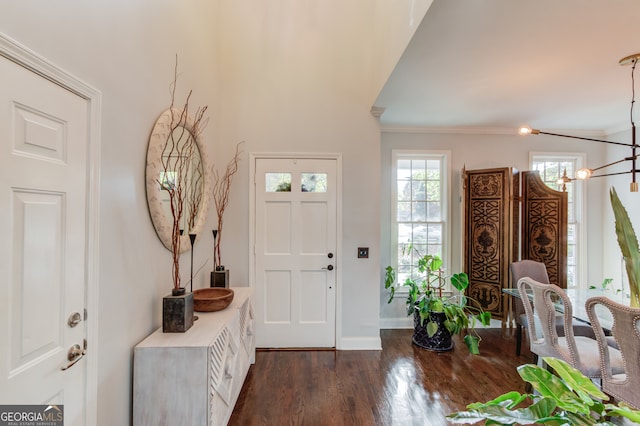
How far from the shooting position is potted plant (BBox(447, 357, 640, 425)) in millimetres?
632

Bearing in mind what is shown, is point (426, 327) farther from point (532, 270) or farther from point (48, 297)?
point (48, 297)

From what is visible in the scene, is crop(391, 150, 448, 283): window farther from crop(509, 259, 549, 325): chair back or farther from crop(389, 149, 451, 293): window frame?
crop(509, 259, 549, 325): chair back

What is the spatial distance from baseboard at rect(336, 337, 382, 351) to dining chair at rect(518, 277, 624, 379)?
1.45 m

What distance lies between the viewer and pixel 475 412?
70cm

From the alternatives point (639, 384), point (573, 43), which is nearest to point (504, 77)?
point (573, 43)

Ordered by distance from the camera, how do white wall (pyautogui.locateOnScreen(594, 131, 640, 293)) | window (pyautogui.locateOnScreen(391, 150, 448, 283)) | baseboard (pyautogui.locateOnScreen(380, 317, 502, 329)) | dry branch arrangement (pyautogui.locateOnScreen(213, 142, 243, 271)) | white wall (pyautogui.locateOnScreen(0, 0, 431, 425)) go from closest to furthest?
white wall (pyautogui.locateOnScreen(0, 0, 431, 425)) → dry branch arrangement (pyautogui.locateOnScreen(213, 142, 243, 271)) → white wall (pyautogui.locateOnScreen(594, 131, 640, 293)) → baseboard (pyautogui.locateOnScreen(380, 317, 502, 329)) → window (pyautogui.locateOnScreen(391, 150, 448, 283))

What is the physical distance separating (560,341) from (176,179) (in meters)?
3.14

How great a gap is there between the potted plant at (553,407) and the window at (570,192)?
407 cm

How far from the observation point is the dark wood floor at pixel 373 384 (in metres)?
2.04

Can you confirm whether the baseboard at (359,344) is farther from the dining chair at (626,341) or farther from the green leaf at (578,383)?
the green leaf at (578,383)
